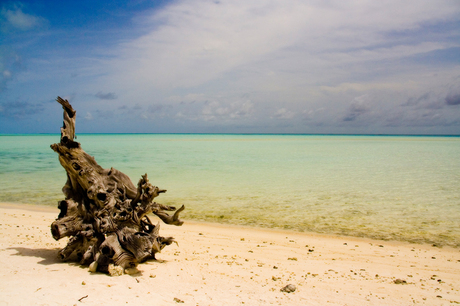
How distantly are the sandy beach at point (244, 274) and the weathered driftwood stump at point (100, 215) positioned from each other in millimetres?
256

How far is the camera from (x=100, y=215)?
17.0 ft

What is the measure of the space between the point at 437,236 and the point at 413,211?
276 centimetres

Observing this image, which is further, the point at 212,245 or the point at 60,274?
the point at 212,245

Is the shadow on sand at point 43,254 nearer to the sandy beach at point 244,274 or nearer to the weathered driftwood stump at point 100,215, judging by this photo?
the sandy beach at point 244,274

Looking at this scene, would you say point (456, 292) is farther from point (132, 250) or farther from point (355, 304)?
point (132, 250)

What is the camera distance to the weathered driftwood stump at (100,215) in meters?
4.96

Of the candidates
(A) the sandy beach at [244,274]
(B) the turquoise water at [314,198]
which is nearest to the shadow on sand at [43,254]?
(A) the sandy beach at [244,274]

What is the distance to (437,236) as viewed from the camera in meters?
8.30

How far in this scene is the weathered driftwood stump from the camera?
4.96 m

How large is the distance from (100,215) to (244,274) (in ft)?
8.26

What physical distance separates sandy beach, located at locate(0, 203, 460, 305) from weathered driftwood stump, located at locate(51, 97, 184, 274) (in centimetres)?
26

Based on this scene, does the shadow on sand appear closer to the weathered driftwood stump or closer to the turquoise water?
the weathered driftwood stump

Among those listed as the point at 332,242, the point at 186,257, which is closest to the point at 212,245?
the point at 186,257

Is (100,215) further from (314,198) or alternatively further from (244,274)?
(314,198)
